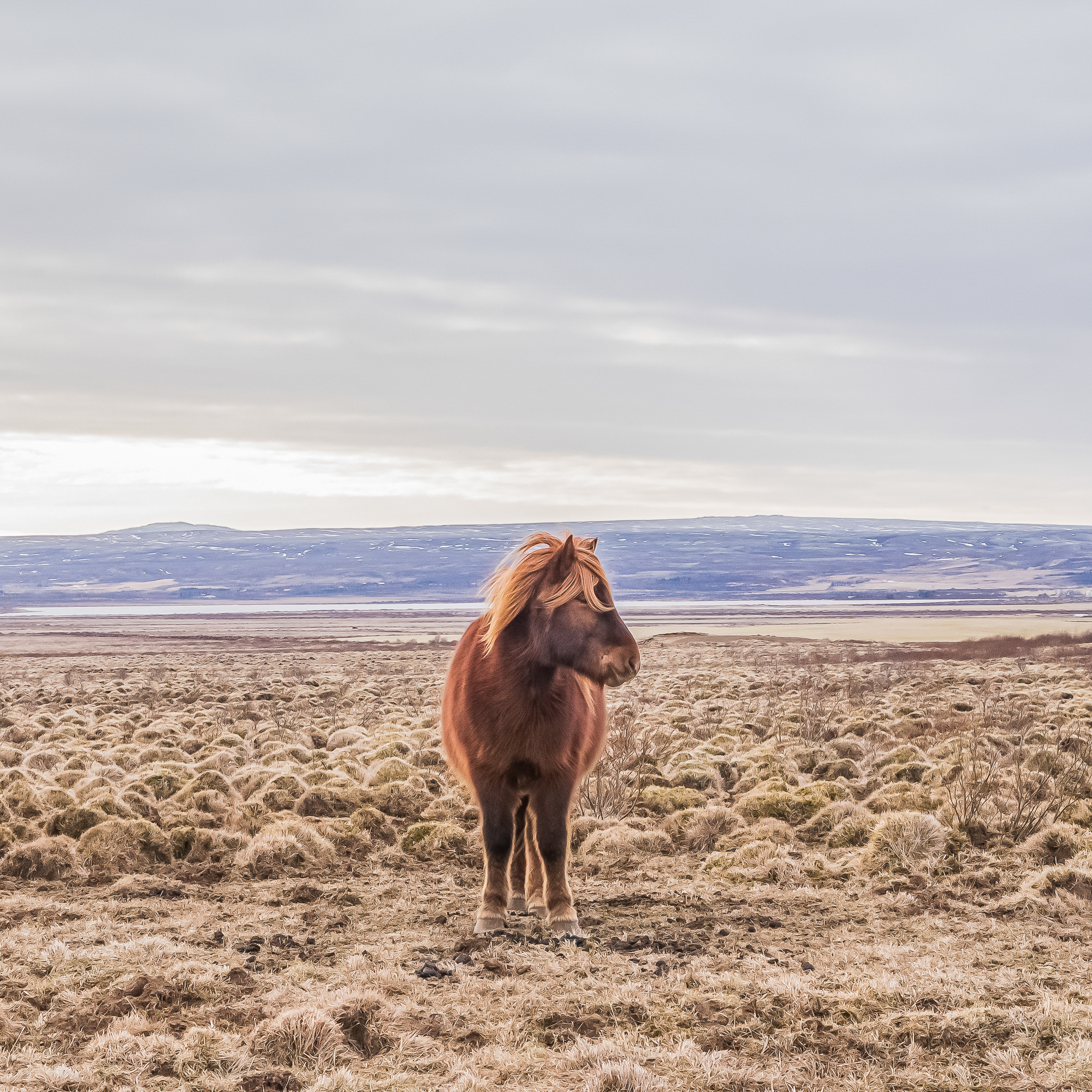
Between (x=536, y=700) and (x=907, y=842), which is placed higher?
(x=536, y=700)

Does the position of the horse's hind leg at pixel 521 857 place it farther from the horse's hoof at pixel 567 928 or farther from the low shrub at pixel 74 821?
the low shrub at pixel 74 821

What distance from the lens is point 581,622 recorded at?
6371 mm

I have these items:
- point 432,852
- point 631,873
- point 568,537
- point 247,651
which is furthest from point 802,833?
point 247,651

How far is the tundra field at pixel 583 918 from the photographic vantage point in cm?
468

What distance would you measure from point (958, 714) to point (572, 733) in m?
13.0

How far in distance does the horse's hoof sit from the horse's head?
1.72 meters

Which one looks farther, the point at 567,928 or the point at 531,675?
the point at 567,928

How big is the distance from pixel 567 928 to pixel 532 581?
231cm

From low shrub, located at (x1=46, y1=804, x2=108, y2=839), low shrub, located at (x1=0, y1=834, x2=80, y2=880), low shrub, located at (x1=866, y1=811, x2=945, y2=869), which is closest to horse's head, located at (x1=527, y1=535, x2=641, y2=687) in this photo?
low shrub, located at (x1=866, y1=811, x2=945, y2=869)

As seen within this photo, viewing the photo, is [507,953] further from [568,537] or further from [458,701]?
[568,537]

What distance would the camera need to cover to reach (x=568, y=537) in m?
6.46

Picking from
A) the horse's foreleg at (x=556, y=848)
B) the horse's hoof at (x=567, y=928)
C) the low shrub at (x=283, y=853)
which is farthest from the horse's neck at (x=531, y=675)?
the low shrub at (x=283, y=853)

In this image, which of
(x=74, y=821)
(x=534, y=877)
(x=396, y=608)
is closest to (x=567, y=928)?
(x=534, y=877)

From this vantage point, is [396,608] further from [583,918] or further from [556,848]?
[556,848]
